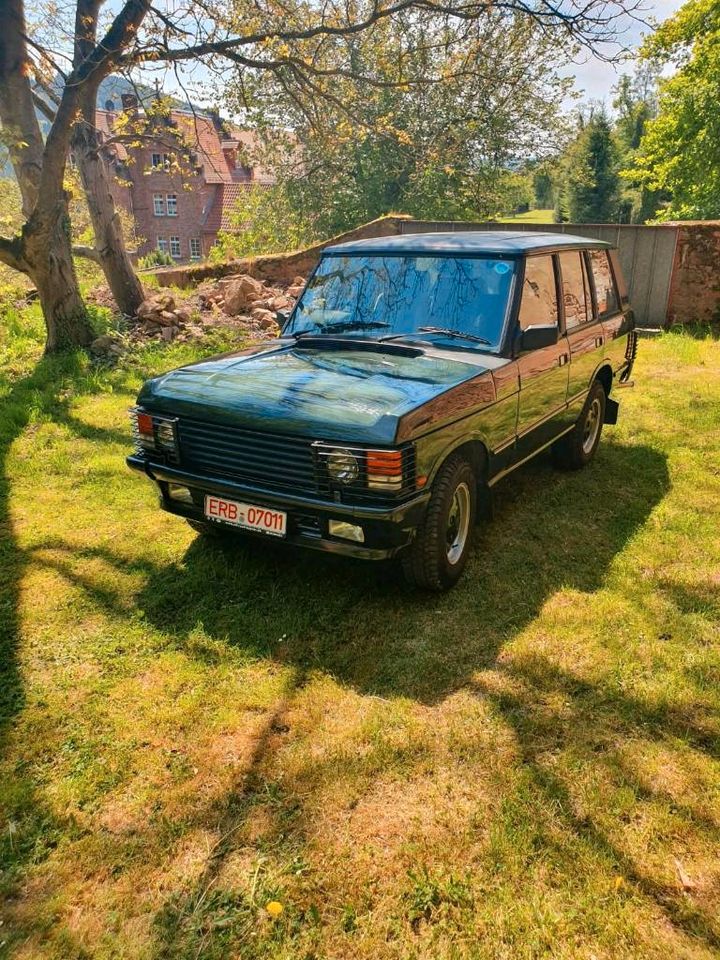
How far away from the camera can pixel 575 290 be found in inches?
209

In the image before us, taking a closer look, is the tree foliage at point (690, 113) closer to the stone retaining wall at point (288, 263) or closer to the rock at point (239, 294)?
the stone retaining wall at point (288, 263)

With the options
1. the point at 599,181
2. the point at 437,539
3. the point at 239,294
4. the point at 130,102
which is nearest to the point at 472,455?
the point at 437,539

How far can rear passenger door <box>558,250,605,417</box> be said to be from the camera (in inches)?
202

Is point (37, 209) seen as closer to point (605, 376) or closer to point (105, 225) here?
point (105, 225)

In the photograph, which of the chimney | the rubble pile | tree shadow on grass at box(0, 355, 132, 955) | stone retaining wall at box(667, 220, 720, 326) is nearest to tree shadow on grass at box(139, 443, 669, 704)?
A: tree shadow on grass at box(0, 355, 132, 955)

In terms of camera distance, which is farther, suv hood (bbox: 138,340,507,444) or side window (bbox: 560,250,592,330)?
side window (bbox: 560,250,592,330)

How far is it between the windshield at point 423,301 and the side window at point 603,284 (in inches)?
70.5

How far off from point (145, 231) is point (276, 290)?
38651 millimetres

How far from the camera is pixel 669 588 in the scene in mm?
3992

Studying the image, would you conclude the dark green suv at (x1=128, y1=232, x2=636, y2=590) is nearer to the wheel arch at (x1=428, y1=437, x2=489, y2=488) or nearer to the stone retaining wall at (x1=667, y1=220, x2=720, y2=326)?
the wheel arch at (x1=428, y1=437, x2=489, y2=488)

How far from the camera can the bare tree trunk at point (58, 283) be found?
8.70 m

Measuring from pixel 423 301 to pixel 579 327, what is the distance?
169cm

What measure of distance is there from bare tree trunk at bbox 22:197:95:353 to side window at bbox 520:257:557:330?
269 inches

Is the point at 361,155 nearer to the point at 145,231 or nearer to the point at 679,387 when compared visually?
the point at 679,387
